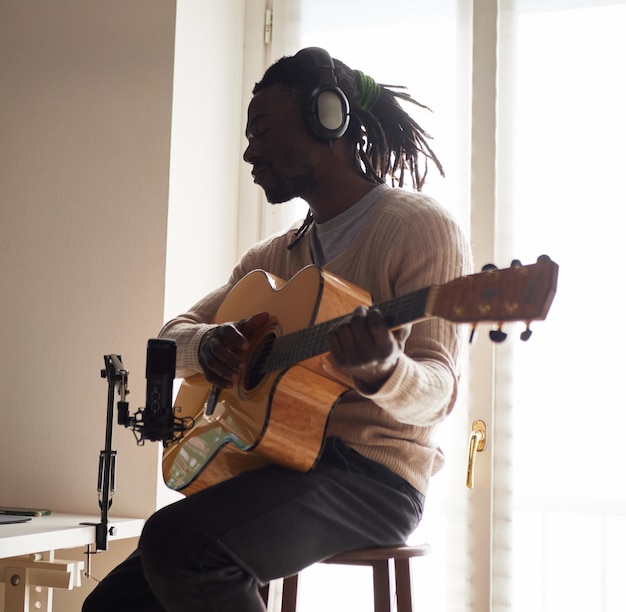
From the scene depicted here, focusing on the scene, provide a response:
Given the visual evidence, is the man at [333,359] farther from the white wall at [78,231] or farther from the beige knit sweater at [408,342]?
the white wall at [78,231]

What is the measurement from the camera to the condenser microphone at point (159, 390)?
4.42 feet

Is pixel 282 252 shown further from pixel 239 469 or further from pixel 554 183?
pixel 554 183

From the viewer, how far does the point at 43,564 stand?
181 cm

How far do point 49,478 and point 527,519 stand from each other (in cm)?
121

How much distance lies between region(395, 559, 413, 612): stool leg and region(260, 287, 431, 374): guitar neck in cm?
40

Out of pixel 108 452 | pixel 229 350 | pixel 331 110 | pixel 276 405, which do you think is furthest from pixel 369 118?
pixel 108 452

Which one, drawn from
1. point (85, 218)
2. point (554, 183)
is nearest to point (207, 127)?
point (85, 218)

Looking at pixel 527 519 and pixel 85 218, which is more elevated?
pixel 85 218

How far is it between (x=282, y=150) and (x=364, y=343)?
633 millimetres

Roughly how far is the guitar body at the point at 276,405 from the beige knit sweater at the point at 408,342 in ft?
0.31

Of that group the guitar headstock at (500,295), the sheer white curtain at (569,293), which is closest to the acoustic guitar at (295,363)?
the guitar headstock at (500,295)

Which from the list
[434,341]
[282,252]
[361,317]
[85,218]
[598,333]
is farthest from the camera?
[85,218]

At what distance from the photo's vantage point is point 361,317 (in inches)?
39.4

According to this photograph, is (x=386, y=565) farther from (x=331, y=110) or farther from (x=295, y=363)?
(x=331, y=110)
